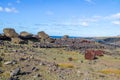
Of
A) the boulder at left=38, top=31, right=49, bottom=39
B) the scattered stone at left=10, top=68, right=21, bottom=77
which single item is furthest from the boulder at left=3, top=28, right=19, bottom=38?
the scattered stone at left=10, top=68, right=21, bottom=77

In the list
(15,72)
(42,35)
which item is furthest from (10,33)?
(15,72)

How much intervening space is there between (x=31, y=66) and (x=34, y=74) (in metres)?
3.05

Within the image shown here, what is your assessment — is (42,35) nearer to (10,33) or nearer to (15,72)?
(10,33)

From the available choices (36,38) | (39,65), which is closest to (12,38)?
(36,38)

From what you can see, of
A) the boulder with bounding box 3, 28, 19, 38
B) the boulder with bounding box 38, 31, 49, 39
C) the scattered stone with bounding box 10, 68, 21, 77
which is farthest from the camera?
the boulder with bounding box 38, 31, 49, 39

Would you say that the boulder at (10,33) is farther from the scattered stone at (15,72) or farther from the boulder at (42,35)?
the scattered stone at (15,72)

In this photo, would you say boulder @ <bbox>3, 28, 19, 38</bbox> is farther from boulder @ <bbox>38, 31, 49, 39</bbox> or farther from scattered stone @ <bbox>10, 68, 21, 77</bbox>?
scattered stone @ <bbox>10, 68, 21, 77</bbox>

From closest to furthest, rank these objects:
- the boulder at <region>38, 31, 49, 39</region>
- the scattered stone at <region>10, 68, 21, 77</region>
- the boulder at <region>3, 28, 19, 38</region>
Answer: the scattered stone at <region>10, 68, 21, 77</region> → the boulder at <region>3, 28, 19, 38</region> → the boulder at <region>38, 31, 49, 39</region>

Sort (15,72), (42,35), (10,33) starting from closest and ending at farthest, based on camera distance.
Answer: (15,72) < (10,33) < (42,35)

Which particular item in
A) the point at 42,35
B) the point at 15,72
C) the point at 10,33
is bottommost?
the point at 15,72

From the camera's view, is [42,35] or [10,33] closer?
[10,33]

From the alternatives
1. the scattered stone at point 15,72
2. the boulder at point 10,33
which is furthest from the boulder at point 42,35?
the scattered stone at point 15,72

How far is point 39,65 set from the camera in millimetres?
31250

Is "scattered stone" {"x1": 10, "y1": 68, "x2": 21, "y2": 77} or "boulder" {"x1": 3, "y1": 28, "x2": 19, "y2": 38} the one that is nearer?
"scattered stone" {"x1": 10, "y1": 68, "x2": 21, "y2": 77}
